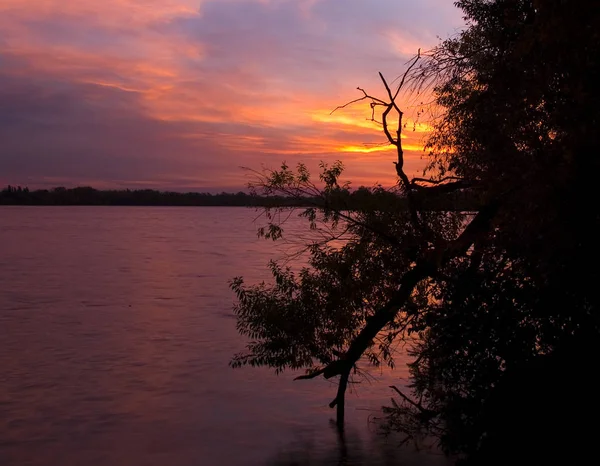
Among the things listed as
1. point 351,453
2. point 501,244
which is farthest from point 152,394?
point 501,244

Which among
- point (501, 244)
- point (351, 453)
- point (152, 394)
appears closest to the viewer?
point (501, 244)

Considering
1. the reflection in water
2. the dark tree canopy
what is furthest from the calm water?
the dark tree canopy

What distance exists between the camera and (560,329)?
8914 millimetres

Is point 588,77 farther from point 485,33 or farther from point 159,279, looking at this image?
point 159,279

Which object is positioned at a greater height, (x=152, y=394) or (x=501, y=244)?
(x=501, y=244)

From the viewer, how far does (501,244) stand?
9156mm

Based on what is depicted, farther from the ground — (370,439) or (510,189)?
(510,189)

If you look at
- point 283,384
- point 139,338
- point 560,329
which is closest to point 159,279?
point 139,338

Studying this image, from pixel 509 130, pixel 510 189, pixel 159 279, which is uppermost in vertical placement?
pixel 509 130

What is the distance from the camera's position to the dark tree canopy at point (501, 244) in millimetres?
7871

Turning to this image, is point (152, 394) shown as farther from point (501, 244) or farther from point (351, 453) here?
point (501, 244)

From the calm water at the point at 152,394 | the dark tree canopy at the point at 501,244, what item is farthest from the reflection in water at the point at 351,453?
the dark tree canopy at the point at 501,244

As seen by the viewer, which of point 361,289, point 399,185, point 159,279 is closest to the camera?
point 399,185

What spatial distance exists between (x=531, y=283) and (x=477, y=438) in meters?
2.12
